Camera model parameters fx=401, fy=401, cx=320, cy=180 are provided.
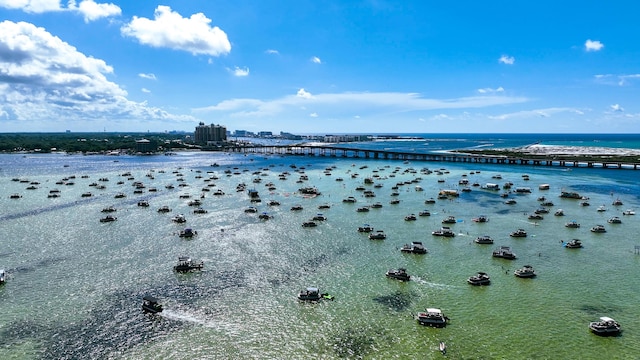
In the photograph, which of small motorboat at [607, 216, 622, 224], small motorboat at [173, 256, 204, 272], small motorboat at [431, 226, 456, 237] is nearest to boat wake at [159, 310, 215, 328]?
small motorboat at [173, 256, 204, 272]

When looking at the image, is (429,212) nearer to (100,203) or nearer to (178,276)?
(178,276)

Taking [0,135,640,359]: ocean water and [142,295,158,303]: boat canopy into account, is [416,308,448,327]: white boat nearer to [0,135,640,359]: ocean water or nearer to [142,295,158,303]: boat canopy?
[0,135,640,359]: ocean water

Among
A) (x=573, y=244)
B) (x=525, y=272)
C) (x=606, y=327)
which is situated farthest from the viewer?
(x=573, y=244)

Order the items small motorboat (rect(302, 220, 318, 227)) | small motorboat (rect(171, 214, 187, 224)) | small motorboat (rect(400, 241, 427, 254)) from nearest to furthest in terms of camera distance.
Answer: small motorboat (rect(400, 241, 427, 254)) < small motorboat (rect(302, 220, 318, 227)) < small motorboat (rect(171, 214, 187, 224))

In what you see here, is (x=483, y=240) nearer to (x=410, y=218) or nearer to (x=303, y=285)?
(x=410, y=218)

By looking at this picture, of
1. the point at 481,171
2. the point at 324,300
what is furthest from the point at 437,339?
the point at 481,171

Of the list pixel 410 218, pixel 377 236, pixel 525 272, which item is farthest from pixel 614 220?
pixel 377 236
